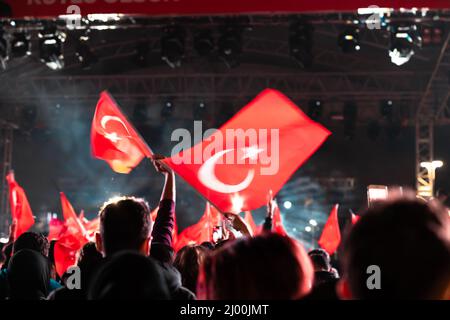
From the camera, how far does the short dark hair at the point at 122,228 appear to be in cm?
246

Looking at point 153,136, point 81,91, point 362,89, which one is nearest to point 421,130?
point 362,89

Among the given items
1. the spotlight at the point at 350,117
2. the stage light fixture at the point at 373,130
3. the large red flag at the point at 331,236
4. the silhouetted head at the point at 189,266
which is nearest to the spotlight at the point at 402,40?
the large red flag at the point at 331,236

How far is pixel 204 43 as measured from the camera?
12102 millimetres

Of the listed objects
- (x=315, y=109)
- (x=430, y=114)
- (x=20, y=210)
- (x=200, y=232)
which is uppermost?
(x=315, y=109)

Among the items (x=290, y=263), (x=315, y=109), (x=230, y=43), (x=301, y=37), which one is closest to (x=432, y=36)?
(x=301, y=37)

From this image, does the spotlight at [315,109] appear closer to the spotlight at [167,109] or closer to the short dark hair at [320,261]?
the spotlight at [167,109]

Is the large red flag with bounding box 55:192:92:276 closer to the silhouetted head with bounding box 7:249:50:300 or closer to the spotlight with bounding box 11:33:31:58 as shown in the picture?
the silhouetted head with bounding box 7:249:50:300

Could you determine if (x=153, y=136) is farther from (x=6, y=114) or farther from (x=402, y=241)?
(x=402, y=241)

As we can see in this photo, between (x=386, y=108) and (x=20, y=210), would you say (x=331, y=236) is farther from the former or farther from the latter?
(x=386, y=108)

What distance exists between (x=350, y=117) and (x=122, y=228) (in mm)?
16407

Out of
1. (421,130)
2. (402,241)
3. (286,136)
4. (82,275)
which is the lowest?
(82,275)

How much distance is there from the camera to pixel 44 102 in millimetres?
19500

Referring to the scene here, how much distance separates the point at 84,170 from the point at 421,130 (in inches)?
430

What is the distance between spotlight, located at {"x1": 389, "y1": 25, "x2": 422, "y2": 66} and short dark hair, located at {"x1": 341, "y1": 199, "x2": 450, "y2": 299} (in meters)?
9.59
